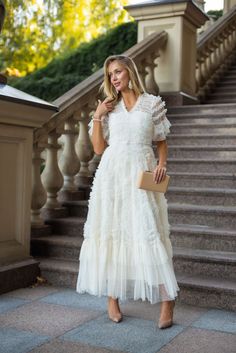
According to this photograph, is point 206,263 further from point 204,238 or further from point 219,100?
point 219,100

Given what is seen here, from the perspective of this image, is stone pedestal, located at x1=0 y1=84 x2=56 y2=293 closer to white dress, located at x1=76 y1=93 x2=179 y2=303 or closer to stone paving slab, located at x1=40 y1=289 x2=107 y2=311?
stone paving slab, located at x1=40 y1=289 x2=107 y2=311

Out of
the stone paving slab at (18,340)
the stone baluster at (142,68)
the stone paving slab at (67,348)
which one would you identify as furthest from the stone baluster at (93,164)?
the stone paving slab at (67,348)

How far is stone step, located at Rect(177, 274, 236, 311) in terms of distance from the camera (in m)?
4.16

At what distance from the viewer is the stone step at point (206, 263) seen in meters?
4.48

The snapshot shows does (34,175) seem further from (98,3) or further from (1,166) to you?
(98,3)

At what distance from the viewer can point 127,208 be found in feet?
12.1

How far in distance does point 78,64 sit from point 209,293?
986 centimetres

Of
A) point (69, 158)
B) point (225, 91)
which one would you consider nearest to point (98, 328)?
point (69, 158)

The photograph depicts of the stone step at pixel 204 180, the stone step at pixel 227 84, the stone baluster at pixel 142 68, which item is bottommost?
the stone step at pixel 204 180

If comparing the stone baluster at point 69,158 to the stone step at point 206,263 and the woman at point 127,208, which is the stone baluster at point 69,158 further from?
the woman at point 127,208

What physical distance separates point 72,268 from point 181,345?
1690 millimetres

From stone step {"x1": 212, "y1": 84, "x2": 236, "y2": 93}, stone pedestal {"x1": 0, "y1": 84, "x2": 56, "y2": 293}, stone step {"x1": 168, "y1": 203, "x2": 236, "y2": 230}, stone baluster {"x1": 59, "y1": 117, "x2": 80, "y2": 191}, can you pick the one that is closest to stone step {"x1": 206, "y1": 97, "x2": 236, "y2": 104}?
stone step {"x1": 212, "y1": 84, "x2": 236, "y2": 93}

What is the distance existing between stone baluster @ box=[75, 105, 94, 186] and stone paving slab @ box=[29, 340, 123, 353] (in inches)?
121

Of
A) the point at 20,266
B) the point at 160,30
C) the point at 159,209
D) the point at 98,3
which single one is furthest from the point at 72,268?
the point at 98,3
